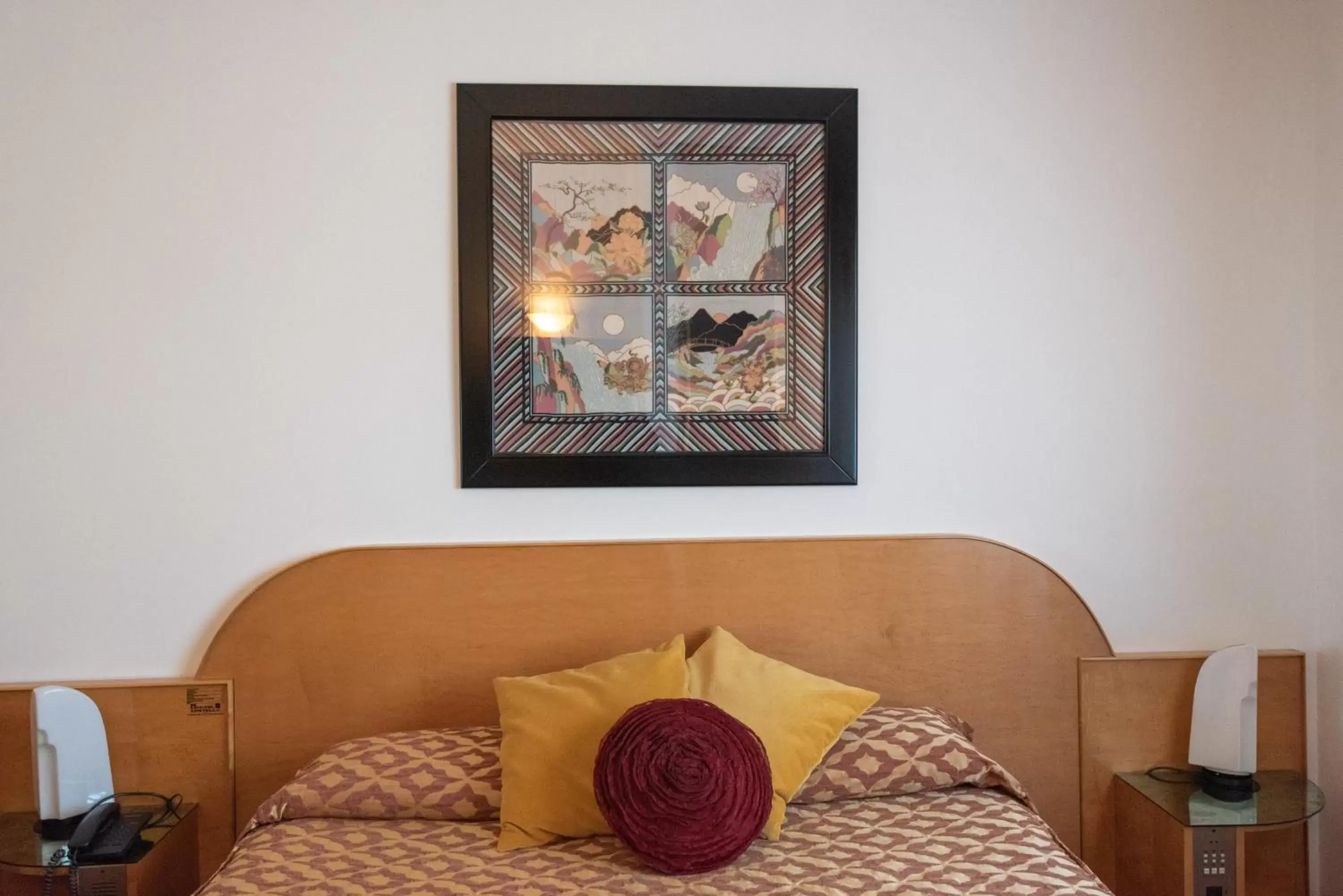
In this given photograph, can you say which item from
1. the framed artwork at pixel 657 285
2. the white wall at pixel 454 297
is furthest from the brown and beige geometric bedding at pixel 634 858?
the framed artwork at pixel 657 285

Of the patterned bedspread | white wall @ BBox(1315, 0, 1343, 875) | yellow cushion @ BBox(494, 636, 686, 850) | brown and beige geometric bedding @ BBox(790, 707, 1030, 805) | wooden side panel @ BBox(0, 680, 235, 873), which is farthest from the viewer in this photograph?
white wall @ BBox(1315, 0, 1343, 875)

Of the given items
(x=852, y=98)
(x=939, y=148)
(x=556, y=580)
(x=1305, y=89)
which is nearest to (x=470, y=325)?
(x=556, y=580)

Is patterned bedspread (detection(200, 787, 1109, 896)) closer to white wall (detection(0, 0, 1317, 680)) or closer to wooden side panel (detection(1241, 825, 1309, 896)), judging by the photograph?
white wall (detection(0, 0, 1317, 680))

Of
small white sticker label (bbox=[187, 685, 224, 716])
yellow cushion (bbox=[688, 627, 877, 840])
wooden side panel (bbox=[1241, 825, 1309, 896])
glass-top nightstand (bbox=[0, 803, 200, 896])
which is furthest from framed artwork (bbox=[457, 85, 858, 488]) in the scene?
wooden side panel (bbox=[1241, 825, 1309, 896])

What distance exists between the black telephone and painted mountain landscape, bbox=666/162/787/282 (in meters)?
1.76

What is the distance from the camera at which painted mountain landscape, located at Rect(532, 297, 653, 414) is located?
2.39 meters

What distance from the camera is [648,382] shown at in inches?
94.5

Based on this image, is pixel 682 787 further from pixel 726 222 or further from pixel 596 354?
pixel 726 222

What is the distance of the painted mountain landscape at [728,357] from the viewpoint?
2.40 m

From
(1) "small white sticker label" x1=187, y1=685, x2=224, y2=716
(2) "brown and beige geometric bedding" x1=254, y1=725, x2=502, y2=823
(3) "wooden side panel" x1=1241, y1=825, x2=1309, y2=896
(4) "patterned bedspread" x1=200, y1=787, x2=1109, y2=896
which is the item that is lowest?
(3) "wooden side panel" x1=1241, y1=825, x2=1309, y2=896

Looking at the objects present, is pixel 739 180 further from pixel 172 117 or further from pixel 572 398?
pixel 172 117

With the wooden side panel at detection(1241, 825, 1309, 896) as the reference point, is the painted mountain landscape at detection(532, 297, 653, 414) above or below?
above

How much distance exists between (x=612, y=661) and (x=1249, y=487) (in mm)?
1727

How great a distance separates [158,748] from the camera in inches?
90.6
